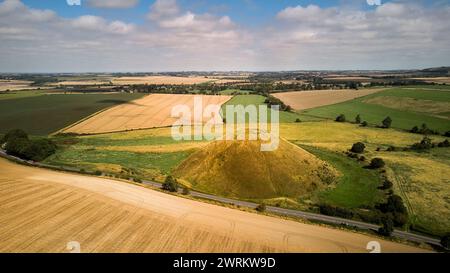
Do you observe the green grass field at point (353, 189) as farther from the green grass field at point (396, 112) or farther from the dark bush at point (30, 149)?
the dark bush at point (30, 149)

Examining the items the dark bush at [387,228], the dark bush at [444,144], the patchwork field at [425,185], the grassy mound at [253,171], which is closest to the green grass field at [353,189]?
the grassy mound at [253,171]

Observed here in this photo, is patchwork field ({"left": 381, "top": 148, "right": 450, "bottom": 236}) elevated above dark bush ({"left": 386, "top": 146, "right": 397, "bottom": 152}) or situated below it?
below

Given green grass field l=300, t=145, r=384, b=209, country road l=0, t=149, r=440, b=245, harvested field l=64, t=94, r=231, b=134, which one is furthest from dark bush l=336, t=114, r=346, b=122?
country road l=0, t=149, r=440, b=245

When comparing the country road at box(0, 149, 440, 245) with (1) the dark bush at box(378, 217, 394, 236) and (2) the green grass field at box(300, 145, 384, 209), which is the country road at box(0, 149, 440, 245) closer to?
(1) the dark bush at box(378, 217, 394, 236)

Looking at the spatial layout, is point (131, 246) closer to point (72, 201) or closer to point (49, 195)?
point (72, 201)

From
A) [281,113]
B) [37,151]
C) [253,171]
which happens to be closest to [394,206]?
[253,171]

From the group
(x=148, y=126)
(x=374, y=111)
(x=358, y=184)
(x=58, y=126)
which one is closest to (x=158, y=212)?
(x=358, y=184)
